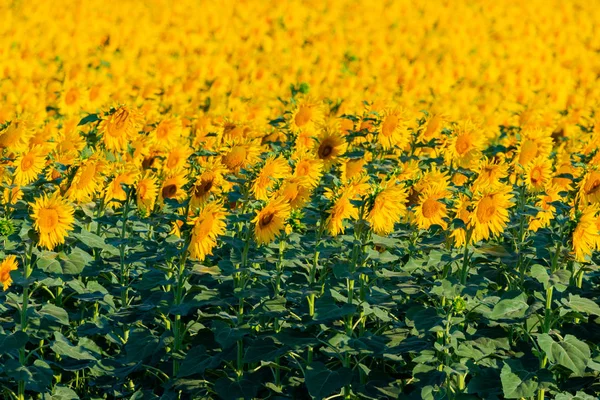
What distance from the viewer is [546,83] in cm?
1327

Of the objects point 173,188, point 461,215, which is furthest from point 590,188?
point 173,188

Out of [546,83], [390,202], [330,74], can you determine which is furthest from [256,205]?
[546,83]

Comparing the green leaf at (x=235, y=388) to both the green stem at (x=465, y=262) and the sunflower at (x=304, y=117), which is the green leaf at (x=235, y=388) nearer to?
the green stem at (x=465, y=262)

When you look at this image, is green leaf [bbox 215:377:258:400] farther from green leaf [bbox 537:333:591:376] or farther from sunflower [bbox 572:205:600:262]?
sunflower [bbox 572:205:600:262]

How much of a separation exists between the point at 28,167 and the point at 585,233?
9.73ft

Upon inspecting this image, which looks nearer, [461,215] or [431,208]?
[461,215]

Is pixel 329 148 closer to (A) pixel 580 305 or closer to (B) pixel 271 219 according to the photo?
(B) pixel 271 219

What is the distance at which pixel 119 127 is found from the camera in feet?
18.9

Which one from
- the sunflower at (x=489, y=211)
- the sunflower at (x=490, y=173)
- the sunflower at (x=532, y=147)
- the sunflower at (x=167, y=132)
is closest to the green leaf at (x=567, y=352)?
the sunflower at (x=489, y=211)

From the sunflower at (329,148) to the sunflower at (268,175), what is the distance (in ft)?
2.75

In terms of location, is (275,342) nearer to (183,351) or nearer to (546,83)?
(183,351)

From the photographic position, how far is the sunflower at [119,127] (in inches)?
227

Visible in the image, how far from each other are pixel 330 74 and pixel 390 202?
8.25 meters

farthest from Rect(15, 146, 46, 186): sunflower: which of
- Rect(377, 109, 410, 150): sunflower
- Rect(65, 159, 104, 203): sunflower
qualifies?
Rect(377, 109, 410, 150): sunflower
